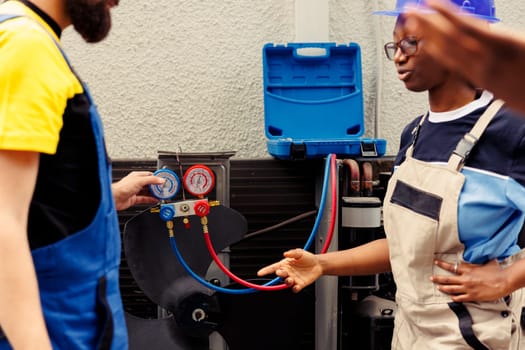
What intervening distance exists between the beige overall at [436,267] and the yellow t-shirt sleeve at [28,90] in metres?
1.00

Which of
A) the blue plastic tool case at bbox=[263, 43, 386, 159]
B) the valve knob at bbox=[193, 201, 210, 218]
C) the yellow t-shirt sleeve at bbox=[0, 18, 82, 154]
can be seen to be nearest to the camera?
the yellow t-shirt sleeve at bbox=[0, 18, 82, 154]

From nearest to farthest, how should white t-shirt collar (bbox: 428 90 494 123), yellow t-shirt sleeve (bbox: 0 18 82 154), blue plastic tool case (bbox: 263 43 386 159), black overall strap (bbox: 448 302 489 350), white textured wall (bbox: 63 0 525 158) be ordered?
yellow t-shirt sleeve (bbox: 0 18 82 154), black overall strap (bbox: 448 302 489 350), white t-shirt collar (bbox: 428 90 494 123), blue plastic tool case (bbox: 263 43 386 159), white textured wall (bbox: 63 0 525 158)

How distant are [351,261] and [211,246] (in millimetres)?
523

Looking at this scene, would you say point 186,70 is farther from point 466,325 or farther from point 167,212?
point 466,325

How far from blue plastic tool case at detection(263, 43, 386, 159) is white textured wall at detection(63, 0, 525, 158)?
23cm

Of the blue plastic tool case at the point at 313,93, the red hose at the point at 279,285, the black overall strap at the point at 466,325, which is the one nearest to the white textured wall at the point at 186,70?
the blue plastic tool case at the point at 313,93

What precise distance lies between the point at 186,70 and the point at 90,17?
158cm

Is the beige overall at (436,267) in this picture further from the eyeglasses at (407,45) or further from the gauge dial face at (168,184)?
the gauge dial face at (168,184)

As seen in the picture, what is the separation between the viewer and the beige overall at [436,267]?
1.52 metres

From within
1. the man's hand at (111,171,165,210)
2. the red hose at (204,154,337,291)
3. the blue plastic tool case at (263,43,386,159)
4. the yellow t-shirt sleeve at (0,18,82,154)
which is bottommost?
the red hose at (204,154,337,291)

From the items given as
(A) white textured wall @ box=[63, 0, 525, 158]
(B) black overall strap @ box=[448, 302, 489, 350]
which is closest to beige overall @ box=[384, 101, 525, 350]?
(B) black overall strap @ box=[448, 302, 489, 350]

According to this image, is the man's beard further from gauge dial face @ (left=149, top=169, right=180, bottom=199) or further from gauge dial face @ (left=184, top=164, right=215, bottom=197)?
gauge dial face @ (left=184, top=164, right=215, bottom=197)

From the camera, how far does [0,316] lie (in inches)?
38.4

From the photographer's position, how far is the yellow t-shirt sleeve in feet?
3.17
